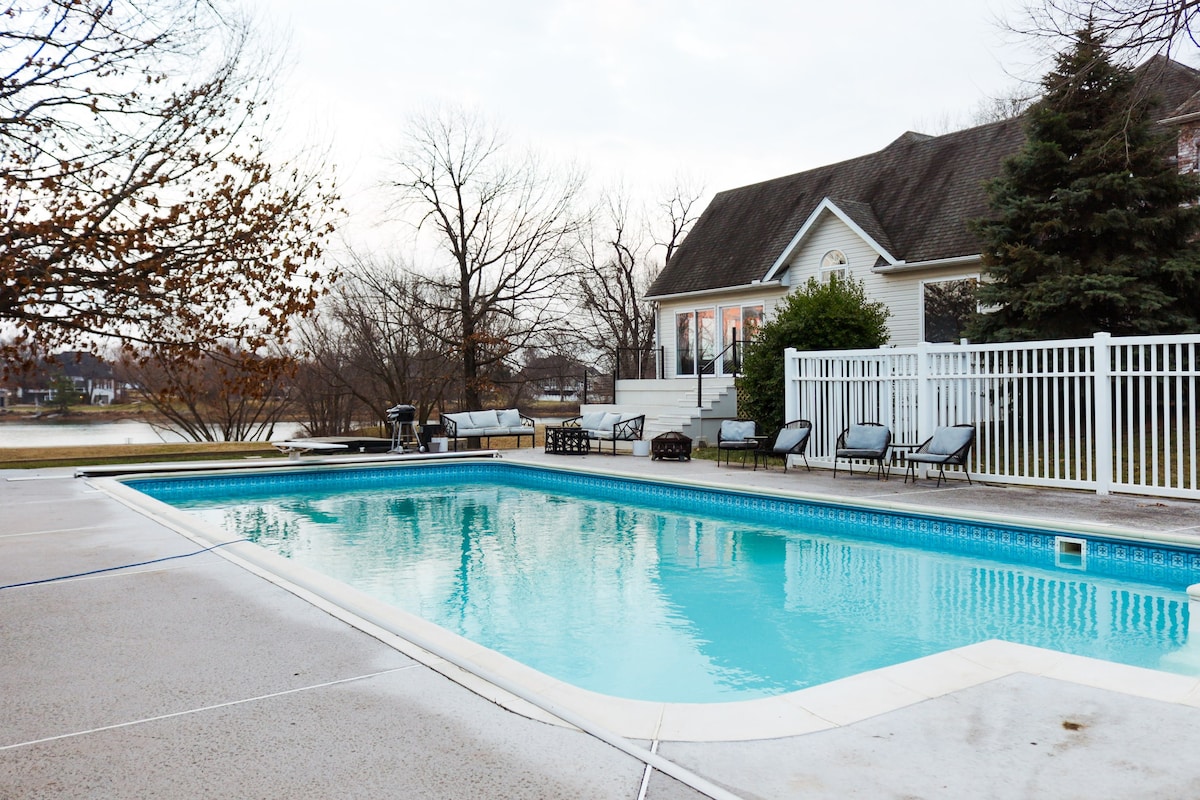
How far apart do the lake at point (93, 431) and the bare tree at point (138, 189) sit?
19935mm

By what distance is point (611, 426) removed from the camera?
55.6ft

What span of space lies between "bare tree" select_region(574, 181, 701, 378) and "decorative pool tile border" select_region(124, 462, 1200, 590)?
59.4ft

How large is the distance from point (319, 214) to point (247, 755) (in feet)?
10.9

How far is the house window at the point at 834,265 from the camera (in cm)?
1772

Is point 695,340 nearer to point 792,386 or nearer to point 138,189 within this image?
point 792,386

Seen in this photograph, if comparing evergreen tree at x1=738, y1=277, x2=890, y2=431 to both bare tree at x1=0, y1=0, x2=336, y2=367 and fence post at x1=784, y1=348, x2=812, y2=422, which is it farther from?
bare tree at x1=0, y1=0, x2=336, y2=367

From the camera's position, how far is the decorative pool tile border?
22.5 ft

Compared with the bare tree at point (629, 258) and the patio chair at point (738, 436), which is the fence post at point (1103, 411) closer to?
the patio chair at point (738, 436)

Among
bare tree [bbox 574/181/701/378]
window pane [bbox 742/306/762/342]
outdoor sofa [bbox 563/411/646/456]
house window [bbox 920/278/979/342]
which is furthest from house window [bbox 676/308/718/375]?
bare tree [bbox 574/181/701/378]

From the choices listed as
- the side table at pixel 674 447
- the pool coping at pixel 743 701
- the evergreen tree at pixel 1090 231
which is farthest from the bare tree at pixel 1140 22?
the side table at pixel 674 447

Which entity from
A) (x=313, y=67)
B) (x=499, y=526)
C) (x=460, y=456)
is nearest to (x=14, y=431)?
(x=460, y=456)

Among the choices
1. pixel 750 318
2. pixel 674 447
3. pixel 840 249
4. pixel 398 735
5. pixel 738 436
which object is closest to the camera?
pixel 398 735

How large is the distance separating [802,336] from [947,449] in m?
3.81

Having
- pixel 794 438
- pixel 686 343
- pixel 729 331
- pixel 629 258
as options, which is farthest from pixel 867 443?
pixel 629 258
